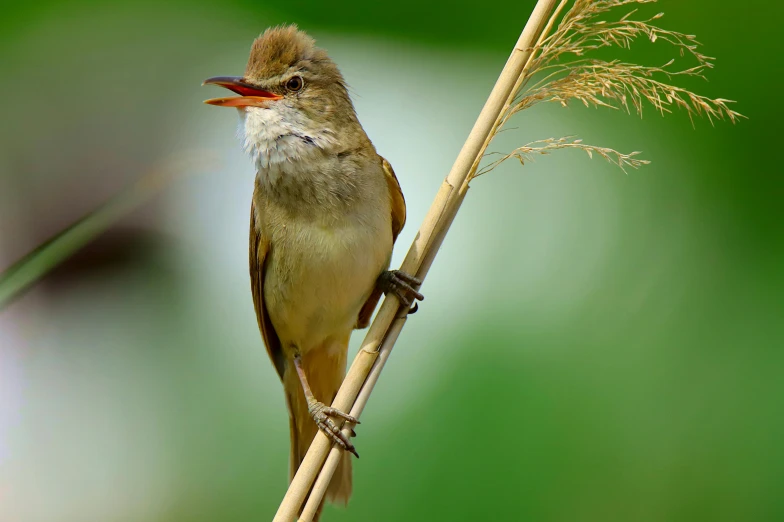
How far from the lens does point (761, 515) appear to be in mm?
2238

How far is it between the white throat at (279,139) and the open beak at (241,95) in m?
0.02

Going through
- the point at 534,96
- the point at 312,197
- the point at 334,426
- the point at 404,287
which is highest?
the point at 534,96

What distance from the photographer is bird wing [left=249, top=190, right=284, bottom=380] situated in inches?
84.6

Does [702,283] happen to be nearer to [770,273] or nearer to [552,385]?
[770,273]

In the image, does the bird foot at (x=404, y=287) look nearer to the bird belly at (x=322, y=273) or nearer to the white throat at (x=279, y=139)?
the bird belly at (x=322, y=273)

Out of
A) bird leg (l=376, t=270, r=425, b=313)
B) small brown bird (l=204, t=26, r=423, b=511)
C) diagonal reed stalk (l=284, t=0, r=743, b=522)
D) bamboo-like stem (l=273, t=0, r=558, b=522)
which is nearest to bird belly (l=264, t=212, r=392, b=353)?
small brown bird (l=204, t=26, r=423, b=511)

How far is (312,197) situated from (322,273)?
21 cm

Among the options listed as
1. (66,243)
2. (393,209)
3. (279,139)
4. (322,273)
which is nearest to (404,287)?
(322,273)

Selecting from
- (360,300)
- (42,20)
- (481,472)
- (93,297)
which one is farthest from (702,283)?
(42,20)

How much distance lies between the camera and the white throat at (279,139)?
1856 mm

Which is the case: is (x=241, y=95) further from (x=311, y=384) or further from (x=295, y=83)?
(x=311, y=384)

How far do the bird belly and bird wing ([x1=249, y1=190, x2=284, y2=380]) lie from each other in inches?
1.0

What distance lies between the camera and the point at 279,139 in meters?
1.88

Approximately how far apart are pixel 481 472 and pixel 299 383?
67cm
